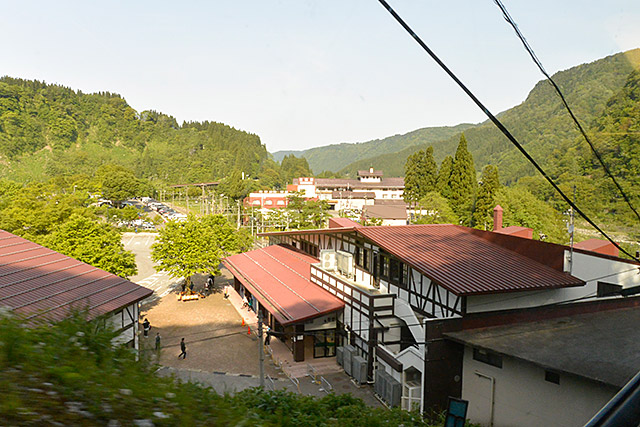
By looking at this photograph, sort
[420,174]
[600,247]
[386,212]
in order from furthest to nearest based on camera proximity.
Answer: [386,212] → [420,174] → [600,247]

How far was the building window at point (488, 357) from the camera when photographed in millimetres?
9883

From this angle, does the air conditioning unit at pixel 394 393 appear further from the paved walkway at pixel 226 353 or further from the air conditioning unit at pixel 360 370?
the air conditioning unit at pixel 360 370

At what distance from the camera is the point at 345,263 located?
1566 centimetres

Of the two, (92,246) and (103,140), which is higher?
(103,140)

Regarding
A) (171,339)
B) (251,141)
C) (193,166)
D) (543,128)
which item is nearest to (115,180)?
(193,166)

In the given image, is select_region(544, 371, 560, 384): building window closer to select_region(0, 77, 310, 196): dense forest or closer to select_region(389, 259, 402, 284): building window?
select_region(389, 259, 402, 284): building window

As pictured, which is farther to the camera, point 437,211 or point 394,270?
point 437,211

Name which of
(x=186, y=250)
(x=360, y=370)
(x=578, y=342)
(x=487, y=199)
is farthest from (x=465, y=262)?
(x=487, y=199)

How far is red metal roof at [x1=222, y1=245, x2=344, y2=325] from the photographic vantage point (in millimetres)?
14820

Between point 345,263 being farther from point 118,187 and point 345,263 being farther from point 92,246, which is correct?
point 118,187

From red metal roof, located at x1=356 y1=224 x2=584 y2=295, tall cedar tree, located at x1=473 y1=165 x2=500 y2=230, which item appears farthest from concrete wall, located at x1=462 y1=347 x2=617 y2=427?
tall cedar tree, located at x1=473 y1=165 x2=500 y2=230

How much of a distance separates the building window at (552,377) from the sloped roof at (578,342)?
0.36 meters

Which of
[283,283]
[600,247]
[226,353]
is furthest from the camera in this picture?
[283,283]

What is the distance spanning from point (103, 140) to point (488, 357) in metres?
144
